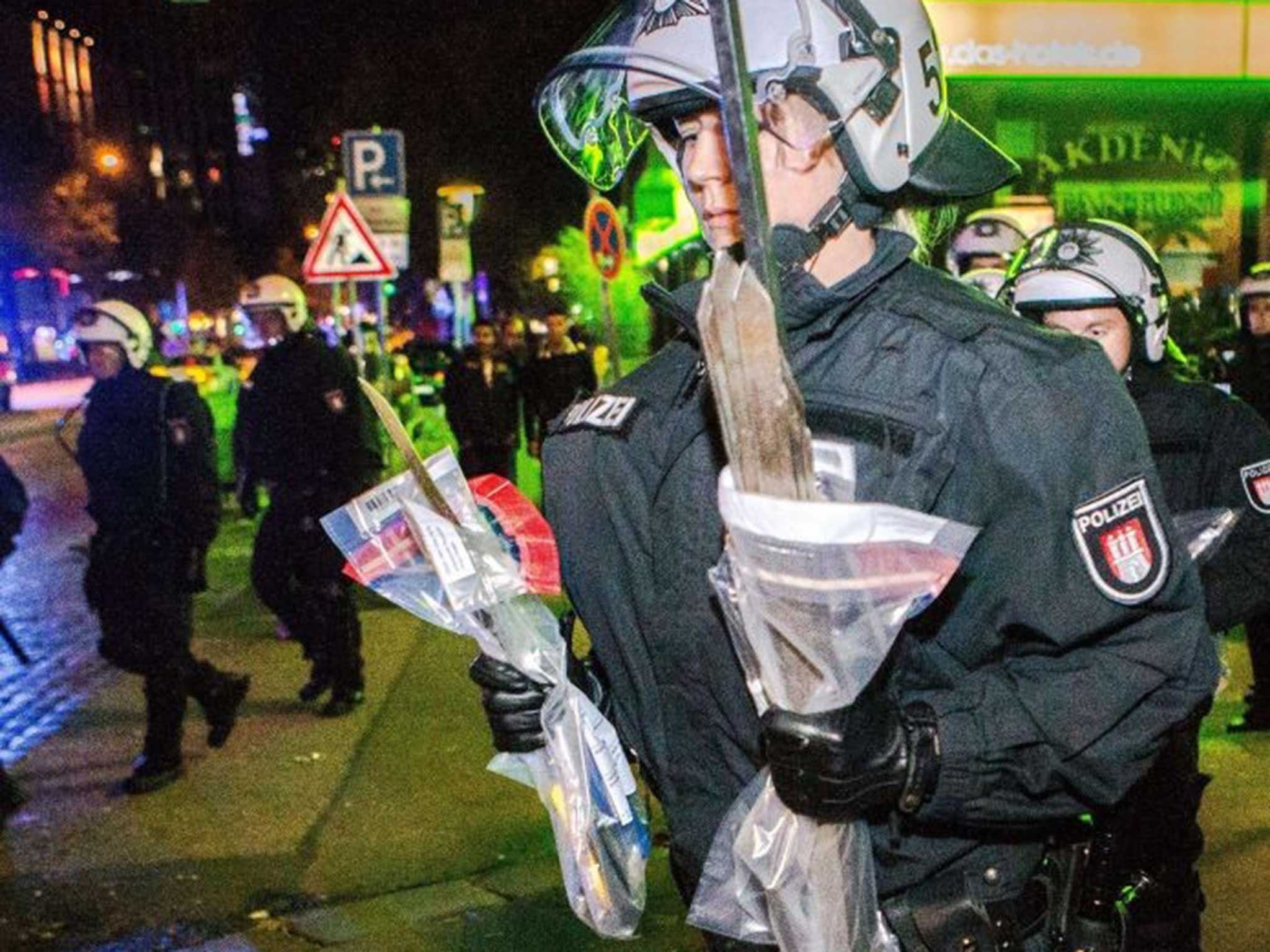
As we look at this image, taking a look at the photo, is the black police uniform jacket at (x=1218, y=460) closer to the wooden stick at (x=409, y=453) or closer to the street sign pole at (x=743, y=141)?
the wooden stick at (x=409, y=453)

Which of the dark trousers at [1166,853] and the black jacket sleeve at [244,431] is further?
the black jacket sleeve at [244,431]

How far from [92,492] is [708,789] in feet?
15.1

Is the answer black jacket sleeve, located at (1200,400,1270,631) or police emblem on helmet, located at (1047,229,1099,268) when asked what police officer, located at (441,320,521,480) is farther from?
black jacket sleeve, located at (1200,400,1270,631)

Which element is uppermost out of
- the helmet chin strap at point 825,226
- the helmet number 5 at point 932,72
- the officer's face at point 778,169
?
the helmet number 5 at point 932,72

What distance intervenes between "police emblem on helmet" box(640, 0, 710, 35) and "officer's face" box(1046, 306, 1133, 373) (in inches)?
69.9

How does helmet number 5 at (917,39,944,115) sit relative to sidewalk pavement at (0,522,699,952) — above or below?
above

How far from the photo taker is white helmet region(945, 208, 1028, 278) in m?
6.43

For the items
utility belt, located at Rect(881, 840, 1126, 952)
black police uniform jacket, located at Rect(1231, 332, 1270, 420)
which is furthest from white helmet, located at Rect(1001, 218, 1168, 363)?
black police uniform jacket, located at Rect(1231, 332, 1270, 420)

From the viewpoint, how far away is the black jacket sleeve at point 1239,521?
307 cm

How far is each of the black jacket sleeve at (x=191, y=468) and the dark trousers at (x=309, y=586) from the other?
0.91 m

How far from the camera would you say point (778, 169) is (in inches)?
71.3

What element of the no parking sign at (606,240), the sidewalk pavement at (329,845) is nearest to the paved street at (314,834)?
the sidewalk pavement at (329,845)

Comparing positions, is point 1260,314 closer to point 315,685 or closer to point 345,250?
point 315,685

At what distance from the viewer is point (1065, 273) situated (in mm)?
3354
